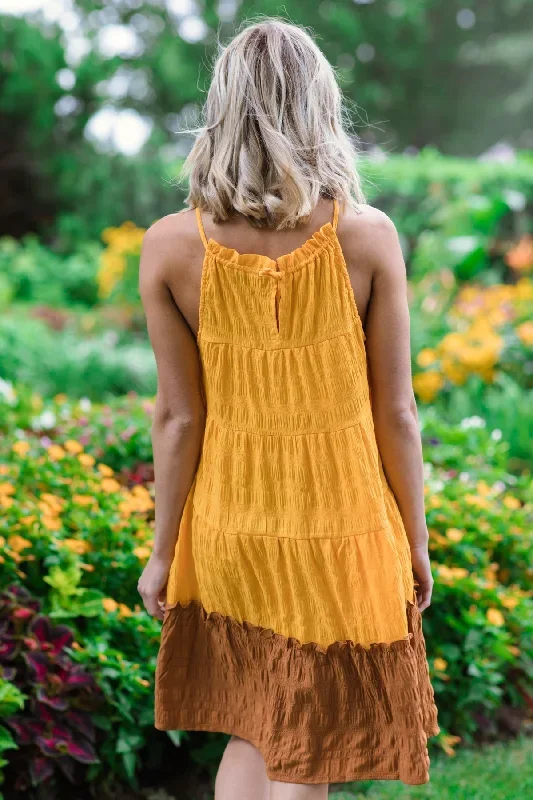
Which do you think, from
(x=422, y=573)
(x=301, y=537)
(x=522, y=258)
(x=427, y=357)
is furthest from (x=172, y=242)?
(x=522, y=258)

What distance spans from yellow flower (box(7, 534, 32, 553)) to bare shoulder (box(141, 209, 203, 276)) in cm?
121

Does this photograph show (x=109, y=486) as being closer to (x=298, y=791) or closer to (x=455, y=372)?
(x=298, y=791)

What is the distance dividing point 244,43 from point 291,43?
0.27 ft

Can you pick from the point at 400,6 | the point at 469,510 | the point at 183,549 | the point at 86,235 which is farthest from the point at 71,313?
the point at 400,6

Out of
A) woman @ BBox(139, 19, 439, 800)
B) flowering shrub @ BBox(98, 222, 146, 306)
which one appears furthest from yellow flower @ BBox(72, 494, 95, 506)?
flowering shrub @ BBox(98, 222, 146, 306)

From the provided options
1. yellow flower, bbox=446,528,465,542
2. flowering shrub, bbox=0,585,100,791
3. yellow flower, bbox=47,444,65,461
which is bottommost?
flowering shrub, bbox=0,585,100,791

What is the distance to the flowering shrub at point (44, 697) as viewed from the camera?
2.45 m

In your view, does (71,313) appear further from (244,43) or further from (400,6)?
(400,6)

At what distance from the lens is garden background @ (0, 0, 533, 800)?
103 inches

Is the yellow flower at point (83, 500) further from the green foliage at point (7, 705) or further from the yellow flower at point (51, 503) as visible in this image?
the green foliage at point (7, 705)

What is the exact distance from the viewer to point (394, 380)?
71.6 inches

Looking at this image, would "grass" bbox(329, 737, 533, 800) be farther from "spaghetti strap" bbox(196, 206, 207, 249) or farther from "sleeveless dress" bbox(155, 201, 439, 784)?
"spaghetti strap" bbox(196, 206, 207, 249)

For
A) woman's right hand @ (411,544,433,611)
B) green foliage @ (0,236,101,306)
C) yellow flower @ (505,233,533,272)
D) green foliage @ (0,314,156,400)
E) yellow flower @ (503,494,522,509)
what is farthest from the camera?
green foliage @ (0,236,101,306)

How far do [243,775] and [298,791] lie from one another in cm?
19
